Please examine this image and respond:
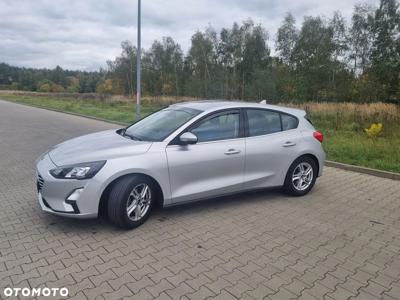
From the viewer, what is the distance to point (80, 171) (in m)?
3.79

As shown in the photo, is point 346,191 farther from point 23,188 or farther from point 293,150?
point 23,188

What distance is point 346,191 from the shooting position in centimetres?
579

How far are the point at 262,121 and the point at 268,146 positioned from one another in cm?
42

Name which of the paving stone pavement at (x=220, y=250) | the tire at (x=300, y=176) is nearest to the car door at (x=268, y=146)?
the tire at (x=300, y=176)

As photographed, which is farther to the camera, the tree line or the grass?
the tree line

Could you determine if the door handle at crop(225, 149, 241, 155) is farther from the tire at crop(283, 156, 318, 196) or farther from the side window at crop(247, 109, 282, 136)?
the tire at crop(283, 156, 318, 196)

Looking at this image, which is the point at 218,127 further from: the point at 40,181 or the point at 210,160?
the point at 40,181

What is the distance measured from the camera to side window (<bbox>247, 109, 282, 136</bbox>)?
4974mm

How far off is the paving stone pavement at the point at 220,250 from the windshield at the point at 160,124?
1068 mm

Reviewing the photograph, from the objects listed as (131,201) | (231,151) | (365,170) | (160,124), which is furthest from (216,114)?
(365,170)

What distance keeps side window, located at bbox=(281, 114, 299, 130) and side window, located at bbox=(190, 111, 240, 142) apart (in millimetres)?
906

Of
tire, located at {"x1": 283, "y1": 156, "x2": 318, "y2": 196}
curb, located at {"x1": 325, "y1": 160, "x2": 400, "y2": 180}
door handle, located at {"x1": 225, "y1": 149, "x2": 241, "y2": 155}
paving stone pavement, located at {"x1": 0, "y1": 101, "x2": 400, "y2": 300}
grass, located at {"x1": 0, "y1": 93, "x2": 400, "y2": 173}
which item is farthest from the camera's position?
grass, located at {"x1": 0, "y1": 93, "x2": 400, "y2": 173}

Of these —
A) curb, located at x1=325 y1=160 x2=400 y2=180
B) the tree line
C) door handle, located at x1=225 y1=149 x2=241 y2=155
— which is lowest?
curb, located at x1=325 y1=160 x2=400 y2=180

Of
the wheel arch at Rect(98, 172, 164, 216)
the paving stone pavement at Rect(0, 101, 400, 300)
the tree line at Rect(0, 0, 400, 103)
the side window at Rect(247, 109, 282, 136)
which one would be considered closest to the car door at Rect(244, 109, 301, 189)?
the side window at Rect(247, 109, 282, 136)
